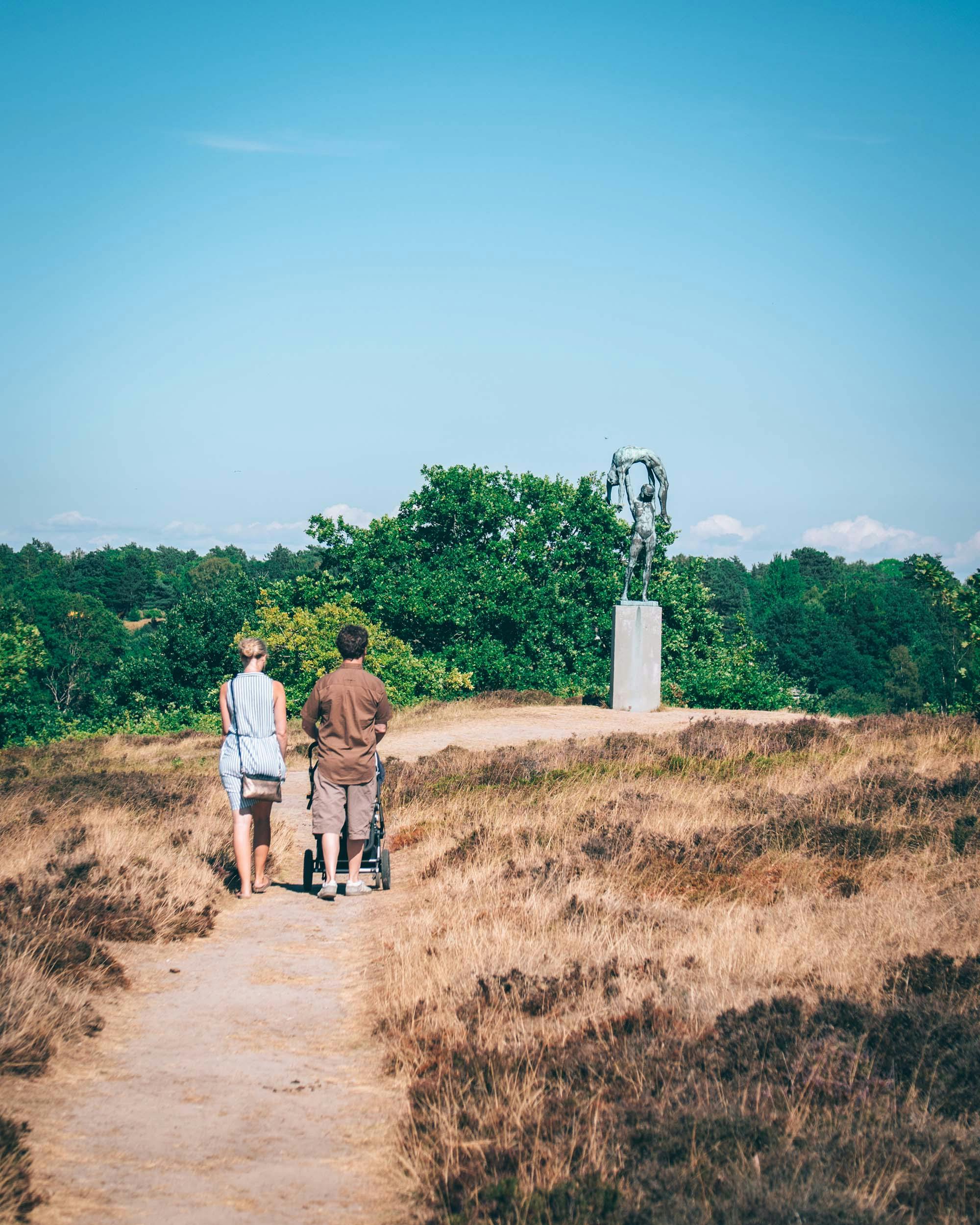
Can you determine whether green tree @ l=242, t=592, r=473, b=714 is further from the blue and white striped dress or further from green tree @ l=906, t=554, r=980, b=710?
the blue and white striped dress

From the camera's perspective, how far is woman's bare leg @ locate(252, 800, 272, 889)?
7660mm

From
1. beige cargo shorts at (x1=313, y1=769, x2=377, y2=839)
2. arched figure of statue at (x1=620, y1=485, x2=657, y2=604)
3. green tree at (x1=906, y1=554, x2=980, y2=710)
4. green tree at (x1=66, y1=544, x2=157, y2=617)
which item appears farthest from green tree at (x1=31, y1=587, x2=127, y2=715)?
beige cargo shorts at (x1=313, y1=769, x2=377, y2=839)

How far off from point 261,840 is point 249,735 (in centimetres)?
109

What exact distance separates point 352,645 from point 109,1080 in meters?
3.55

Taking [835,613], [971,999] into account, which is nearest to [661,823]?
[971,999]

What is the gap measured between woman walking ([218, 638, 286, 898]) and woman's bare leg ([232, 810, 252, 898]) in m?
0.01

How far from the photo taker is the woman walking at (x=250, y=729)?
23.8 ft

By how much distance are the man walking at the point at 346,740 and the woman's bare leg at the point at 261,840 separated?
1.50 feet

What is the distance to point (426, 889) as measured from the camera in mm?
7473

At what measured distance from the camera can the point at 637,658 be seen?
2289 centimetres

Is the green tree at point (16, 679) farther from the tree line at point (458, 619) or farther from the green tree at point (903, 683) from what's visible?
the green tree at point (903, 683)

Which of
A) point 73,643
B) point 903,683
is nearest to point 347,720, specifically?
point 73,643

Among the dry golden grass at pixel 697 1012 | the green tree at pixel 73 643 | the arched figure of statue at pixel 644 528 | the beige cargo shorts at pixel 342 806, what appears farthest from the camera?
the green tree at pixel 73 643

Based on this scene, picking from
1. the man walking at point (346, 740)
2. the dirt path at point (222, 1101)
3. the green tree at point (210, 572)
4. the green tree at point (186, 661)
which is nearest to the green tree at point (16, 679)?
the green tree at point (186, 661)
